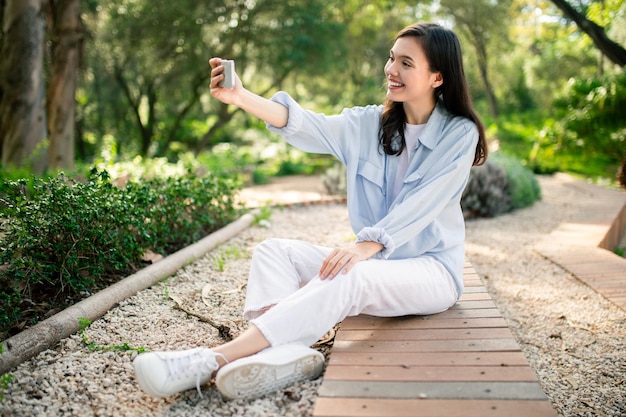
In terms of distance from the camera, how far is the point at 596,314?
3385mm

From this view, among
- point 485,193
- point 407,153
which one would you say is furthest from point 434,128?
point 485,193

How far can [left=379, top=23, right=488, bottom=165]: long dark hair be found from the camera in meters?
2.43

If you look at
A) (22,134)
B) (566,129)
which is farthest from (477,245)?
(22,134)

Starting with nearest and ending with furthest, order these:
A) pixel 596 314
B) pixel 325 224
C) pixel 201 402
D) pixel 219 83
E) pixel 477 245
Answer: pixel 201 402, pixel 219 83, pixel 596 314, pixel 477 245, pixel 325 224

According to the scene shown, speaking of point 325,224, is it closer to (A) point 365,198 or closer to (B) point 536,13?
(A) point 365,198

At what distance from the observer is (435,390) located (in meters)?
1.86

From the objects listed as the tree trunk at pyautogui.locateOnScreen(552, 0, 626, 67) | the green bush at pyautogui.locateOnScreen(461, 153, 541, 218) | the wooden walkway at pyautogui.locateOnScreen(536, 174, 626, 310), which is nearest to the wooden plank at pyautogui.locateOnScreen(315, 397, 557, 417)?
the wooden walkway at pyautogui.locateOnScreen(536, 174, 626, 310)

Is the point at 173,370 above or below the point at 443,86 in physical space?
below

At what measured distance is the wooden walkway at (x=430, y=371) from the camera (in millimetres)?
1749

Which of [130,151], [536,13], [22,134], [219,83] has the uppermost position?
[536,13]

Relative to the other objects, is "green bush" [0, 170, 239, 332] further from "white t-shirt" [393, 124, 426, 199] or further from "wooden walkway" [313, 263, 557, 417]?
"white t-shirt" [393, 124, 426, 199]

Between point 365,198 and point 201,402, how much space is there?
4.09 ft

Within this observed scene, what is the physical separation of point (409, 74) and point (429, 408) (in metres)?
1.48

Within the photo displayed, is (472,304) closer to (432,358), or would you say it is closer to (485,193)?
(432,358)
